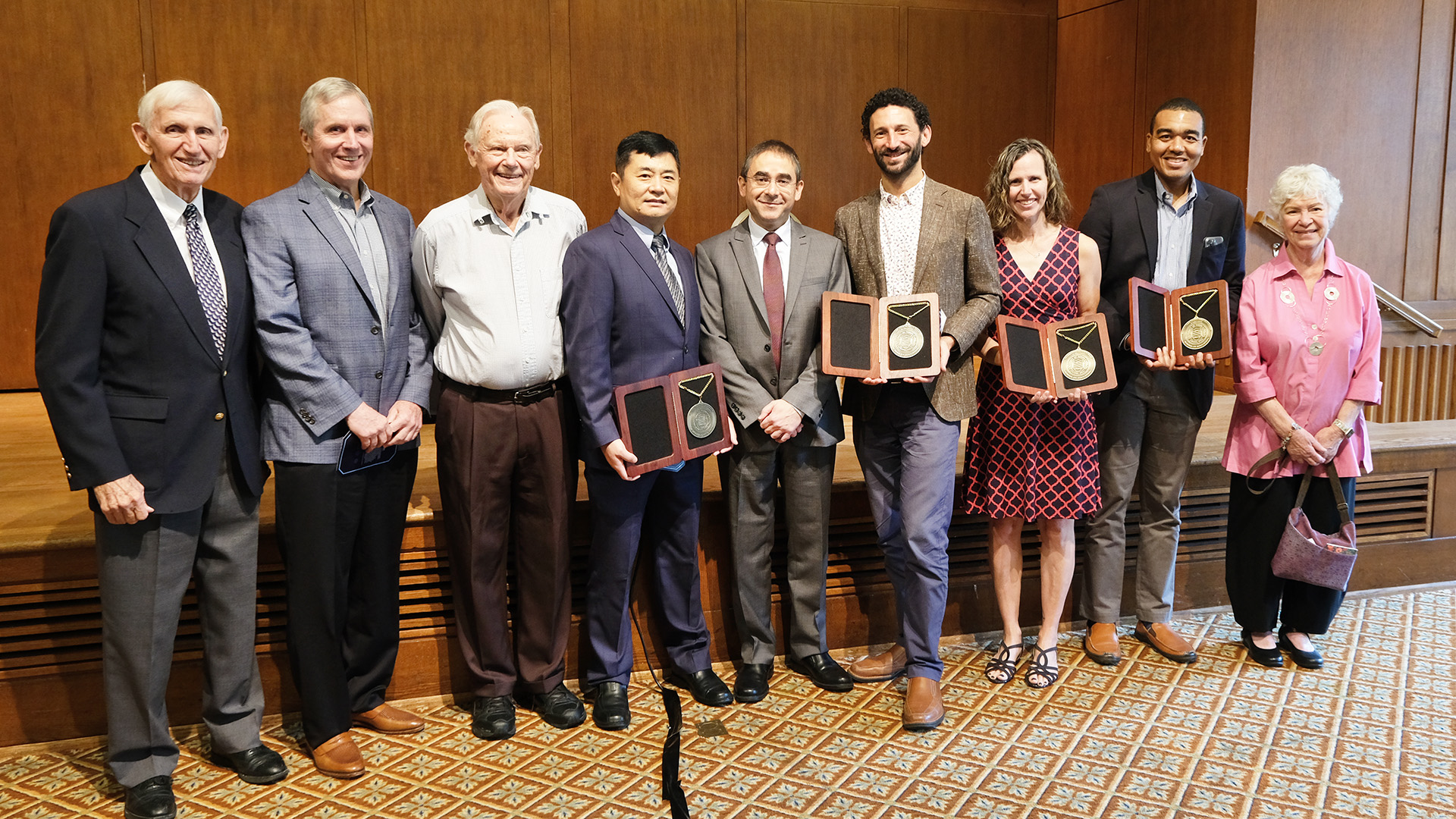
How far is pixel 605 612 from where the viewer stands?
261 centimetres

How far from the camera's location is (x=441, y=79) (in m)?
5.73

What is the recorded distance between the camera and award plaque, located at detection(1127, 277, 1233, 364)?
277 cm

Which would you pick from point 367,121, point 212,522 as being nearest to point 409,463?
point 212,522

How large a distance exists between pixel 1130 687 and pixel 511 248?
199 centimetres

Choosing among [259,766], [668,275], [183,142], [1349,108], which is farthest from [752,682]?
[1349,108]

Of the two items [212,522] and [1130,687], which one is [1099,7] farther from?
[212,522]

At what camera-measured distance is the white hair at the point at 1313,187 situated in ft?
8.96

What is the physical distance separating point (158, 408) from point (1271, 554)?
9.36 ft

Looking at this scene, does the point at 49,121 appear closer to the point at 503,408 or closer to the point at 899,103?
the point at 503,408

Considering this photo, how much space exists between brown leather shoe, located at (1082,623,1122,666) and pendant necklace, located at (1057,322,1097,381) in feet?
2.74

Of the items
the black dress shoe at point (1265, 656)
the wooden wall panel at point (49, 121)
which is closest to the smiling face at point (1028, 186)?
the black dress shoe at point (1265, 656)

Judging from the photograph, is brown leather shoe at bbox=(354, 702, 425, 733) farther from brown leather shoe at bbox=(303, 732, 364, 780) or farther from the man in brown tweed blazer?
the man in brown tweed blazer

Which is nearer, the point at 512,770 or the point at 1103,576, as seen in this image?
the point at 512,770

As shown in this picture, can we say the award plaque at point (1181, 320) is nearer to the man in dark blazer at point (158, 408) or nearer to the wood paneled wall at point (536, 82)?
the man in dark blazer at point (158, 408)
